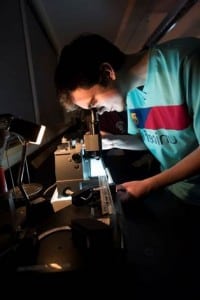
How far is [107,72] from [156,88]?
219mm

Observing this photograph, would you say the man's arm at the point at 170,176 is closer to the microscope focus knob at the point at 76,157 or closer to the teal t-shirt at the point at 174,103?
the teal t-shirt at the point at 174,103

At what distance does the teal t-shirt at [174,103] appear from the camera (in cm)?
96

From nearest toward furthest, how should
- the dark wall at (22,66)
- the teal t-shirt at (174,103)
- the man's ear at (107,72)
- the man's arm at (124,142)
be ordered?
the teal t-shirt at (174,103)
the man's ear at (107,72)
the man's arm at (124,142)
the dark wall at (22,66)

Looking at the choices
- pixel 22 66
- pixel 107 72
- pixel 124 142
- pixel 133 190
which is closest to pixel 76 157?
pixel 133 190

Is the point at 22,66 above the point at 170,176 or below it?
above

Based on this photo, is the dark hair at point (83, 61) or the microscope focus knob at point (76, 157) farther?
the microscope focus knob at point (76, 157)

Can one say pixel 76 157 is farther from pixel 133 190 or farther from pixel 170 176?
pixel 170 176

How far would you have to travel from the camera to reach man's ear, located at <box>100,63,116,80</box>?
109 centimetres

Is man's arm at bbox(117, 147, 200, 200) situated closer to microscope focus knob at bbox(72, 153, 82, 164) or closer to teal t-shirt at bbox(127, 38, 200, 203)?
teal t-shirt at bbox(127, 38, 200, 203)

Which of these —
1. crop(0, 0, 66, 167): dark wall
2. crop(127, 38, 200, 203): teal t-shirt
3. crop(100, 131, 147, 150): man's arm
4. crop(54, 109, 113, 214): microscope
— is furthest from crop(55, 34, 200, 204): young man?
crop(0, 0, 66, 167): dark wall

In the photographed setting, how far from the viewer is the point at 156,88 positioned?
112cm

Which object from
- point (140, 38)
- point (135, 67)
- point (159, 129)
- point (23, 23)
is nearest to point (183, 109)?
point (159, 129)

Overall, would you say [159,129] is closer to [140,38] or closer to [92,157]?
[92,157]

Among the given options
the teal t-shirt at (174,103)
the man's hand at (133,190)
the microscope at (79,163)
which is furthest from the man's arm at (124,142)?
the man's hand at (133,190)
